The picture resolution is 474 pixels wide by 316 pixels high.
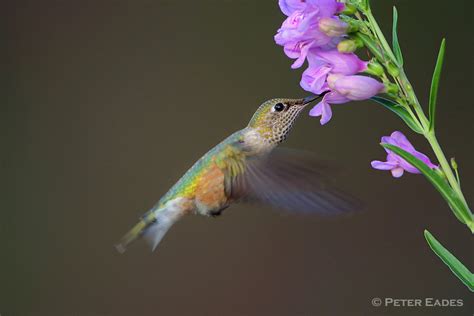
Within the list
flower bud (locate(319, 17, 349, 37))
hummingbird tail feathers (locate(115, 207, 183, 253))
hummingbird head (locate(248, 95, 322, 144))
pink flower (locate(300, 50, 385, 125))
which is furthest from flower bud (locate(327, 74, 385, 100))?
hummingbird tail feathers (locate(115, 207, 183, 253))

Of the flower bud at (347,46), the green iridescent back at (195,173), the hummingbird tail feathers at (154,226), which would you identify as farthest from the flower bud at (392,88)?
the hummingbird tail feathers at (154,226)

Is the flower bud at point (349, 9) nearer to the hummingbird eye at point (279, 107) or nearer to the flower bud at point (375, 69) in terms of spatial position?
the flower bud at point (375, 69)

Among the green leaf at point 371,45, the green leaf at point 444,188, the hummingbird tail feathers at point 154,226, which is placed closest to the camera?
the green leaf at point 444,188

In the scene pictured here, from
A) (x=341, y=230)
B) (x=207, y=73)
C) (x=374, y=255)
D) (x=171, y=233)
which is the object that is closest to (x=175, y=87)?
(x=207, y=73)

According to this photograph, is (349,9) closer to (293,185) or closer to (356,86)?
(356,86)

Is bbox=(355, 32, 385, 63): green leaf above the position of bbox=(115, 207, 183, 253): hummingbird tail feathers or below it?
above

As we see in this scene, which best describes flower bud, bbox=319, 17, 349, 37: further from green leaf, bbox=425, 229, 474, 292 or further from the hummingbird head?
green leaf, bbox=425, 229, 474, 292

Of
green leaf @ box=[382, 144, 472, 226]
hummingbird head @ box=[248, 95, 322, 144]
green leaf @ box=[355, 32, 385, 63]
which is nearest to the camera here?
green leaf @ box=[382, 144, 472, 226]
